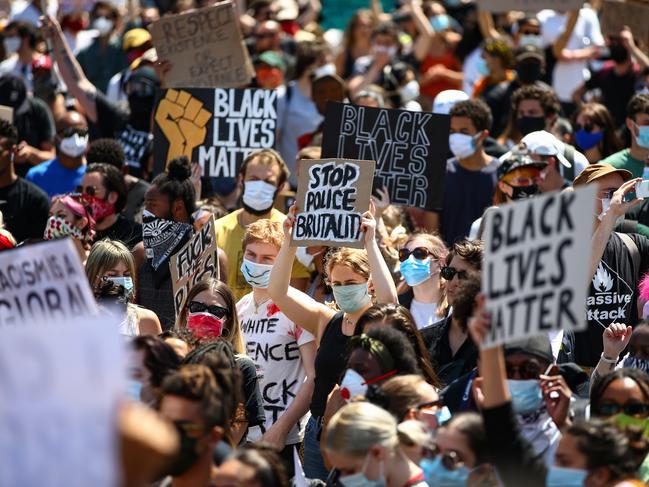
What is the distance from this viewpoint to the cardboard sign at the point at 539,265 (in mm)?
4336

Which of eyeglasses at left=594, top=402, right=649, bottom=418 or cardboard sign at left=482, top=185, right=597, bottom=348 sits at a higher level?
cardboard sign at left=482, top=185, right=597, bottom=348

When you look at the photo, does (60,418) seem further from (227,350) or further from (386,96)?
(386,96)

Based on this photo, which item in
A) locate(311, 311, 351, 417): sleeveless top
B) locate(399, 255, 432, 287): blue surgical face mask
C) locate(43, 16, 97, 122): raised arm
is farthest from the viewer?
locate(43, 16, 97, 122): raised arm

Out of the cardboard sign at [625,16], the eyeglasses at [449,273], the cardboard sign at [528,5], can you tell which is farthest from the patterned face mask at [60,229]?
the cardboard sign at [625,16]

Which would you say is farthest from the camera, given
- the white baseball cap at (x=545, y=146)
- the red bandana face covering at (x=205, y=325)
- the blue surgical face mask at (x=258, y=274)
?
the white baseball cap at (x=545, y=146)

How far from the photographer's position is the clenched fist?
9516 mm

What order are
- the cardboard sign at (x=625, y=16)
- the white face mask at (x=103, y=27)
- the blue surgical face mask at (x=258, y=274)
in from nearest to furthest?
1. the blue surgical face mask at (x=258, y=274)
2. the cardboard sign at (x=625, y=16)
3. the white face mask at (x=103, y=27)

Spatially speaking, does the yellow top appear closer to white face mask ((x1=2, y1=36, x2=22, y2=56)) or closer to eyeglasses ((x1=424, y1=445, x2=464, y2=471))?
eyeglasses ((x1=424, y1=445, x2=464, y2=471))

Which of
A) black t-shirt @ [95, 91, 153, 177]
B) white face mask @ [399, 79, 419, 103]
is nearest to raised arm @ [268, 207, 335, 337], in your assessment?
black t-shirt @ [95, 91, 153, 177]

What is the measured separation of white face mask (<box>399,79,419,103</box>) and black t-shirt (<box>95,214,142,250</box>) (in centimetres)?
451

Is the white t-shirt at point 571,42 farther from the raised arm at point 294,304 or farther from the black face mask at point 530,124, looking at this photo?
the raised arm at point 294,304

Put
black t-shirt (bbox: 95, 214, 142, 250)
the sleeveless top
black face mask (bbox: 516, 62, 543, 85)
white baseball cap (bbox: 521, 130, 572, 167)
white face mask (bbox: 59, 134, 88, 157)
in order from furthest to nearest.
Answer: black face mask (bbox: 516, 62, 543, 85) → white face mask (bbox: 59, 134, 88, 157) → black t-shirt (bbox: 95, 214, 142, 250) → white baseball cap (bbox: 521, 130, 572, 167) → the sleeveless top

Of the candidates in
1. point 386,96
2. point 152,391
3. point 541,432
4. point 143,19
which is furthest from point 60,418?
point 143,19

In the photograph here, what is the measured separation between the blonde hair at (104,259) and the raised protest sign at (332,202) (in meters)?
0.87
